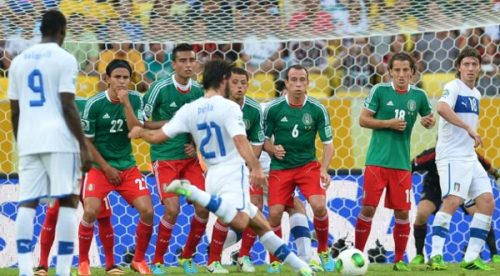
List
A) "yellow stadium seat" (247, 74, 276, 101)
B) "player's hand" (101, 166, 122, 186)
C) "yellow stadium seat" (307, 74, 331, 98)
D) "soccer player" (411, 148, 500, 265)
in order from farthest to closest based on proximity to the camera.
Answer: "yellow stadium seat" (307, 74, 331, 98)
"yellow stadium seat" (247, 74, 276, 101)
"soccer player" (411, 148, 500, 265)
"player's hand" (101, 166, 122, 186)

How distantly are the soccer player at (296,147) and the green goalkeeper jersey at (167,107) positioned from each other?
76 cm

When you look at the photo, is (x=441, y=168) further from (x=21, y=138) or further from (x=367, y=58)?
(x=21, y=138)

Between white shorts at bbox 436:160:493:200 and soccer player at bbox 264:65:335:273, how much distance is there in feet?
3.38

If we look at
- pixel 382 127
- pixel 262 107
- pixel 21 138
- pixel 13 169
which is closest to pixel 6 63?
pixel 13 169

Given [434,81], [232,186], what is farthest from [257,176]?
[434,81]

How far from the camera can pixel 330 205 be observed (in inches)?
458

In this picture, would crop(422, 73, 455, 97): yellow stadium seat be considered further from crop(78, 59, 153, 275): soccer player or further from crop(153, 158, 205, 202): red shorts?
crop(78, 59, 153, 275): soccer player

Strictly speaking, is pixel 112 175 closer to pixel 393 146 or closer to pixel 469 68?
pixel 393 146

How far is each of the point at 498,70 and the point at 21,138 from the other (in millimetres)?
7426

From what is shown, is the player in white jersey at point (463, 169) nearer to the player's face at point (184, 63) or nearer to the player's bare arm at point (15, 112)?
the player's face at point (184, 63)

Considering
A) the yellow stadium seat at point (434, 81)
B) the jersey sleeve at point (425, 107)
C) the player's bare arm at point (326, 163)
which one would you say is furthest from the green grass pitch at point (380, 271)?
the yellow stadium seat at point (434, 81)

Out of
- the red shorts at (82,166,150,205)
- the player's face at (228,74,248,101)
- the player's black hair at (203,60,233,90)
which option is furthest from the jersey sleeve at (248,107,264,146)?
the player's black hair at (203,60,233,90)

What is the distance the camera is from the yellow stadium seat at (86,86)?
12.4 m

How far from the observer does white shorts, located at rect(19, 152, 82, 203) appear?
734 centimetres
